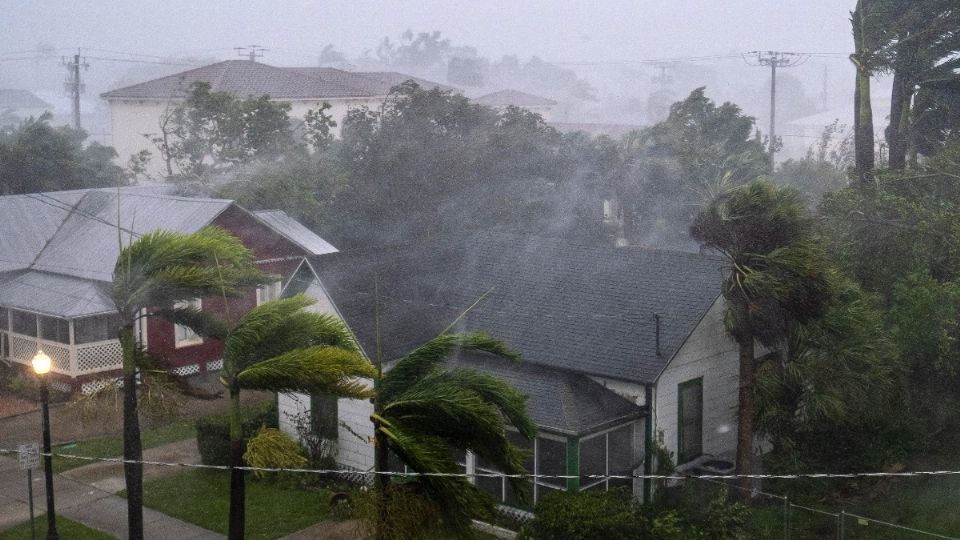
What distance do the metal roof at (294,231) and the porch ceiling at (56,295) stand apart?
12.2ft

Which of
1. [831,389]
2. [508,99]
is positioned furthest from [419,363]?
[508,99]

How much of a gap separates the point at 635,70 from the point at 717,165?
36.8 metres

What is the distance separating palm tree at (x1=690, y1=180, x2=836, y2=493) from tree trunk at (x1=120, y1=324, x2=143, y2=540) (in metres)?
6.71

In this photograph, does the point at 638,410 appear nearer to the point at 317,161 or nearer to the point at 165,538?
the point at 165,538

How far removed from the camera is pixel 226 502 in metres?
14.6

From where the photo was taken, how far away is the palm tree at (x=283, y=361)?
952 centimetres

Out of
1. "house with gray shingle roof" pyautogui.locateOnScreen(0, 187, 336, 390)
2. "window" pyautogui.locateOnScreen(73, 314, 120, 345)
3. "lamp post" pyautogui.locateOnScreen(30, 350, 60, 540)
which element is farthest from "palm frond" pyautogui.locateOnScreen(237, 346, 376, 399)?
"window" pyautogui.locateOnScreen(73, 314, 120, 345)

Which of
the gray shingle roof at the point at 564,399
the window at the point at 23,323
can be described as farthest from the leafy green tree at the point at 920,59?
the window at the point at 23,323

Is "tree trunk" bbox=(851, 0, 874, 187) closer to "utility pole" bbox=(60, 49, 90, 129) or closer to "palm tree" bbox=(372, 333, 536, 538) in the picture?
"palm tree" bbox=(372, 333, 536, 538)

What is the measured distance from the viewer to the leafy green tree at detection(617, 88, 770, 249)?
96.2 ft

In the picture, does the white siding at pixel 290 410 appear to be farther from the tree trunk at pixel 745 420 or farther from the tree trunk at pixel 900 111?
the tree trunk at pixel 900 111

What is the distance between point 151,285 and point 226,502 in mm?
4814

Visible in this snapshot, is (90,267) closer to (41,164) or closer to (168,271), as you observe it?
(41,164)

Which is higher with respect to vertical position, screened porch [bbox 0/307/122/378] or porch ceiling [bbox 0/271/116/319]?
porch ceiling [bbox 0/271/116/319]
